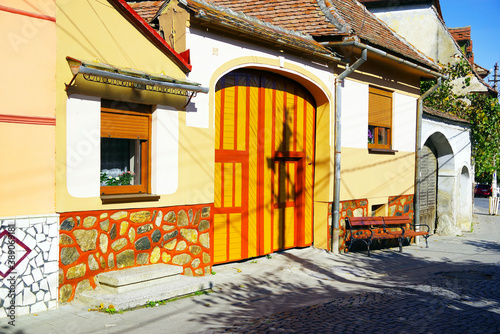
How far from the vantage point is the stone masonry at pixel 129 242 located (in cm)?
645

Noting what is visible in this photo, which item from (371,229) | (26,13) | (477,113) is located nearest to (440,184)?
(477,113)

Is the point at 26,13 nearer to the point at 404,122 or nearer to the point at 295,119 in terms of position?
the point at 295,119

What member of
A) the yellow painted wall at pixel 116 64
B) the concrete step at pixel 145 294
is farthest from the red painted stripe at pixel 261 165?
the concrete step at pixel 145 294

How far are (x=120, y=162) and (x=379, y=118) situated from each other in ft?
25.4

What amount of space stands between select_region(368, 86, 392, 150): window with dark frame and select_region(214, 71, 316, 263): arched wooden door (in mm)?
2096

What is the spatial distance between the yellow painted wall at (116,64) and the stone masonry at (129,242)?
0.50 feet

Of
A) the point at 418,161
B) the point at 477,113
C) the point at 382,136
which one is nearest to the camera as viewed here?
the point at 382,136

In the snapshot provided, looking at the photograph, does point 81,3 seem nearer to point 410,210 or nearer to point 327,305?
point 327,305

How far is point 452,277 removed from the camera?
9.65m

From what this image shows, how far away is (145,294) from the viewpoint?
659cm

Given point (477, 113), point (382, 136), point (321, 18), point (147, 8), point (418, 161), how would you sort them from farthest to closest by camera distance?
1. point (477, 113)
2. point (418, 161)
3. point (382, 136)
4. point (321, 18)
5. point (147, 8)

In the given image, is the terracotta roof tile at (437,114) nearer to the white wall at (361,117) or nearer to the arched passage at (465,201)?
the white wall at (361,117)

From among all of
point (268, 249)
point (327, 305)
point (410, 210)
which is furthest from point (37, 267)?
point (410, 210)

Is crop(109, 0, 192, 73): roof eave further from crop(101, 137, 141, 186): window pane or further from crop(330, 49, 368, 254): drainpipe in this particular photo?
crop(330, 49, 368, 254): drainpipe
